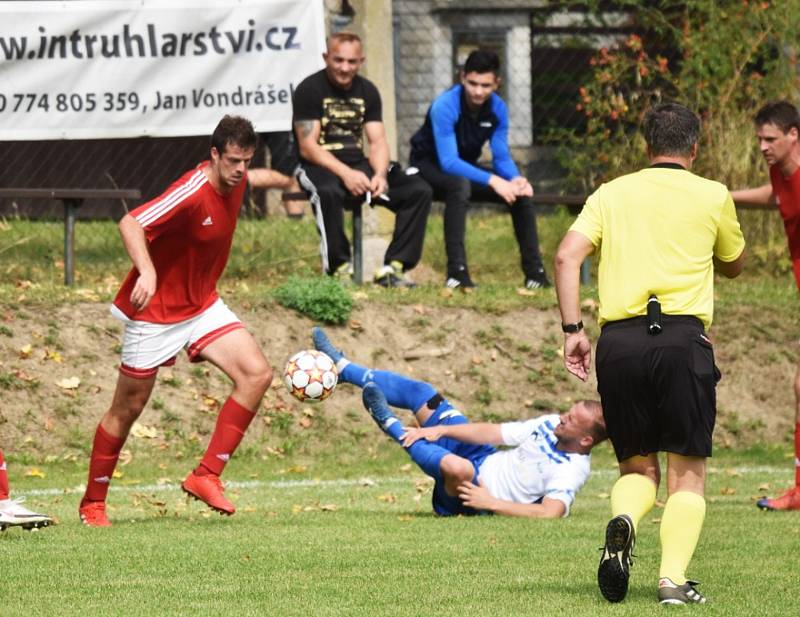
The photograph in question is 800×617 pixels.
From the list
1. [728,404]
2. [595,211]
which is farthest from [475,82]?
[595,211]

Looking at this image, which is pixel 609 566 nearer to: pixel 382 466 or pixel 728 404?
pixel 382 466

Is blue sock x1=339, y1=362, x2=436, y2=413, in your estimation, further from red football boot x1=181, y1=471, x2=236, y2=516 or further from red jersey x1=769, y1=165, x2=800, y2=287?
red jersey x1=769, y1=165, x2=800, y2=287

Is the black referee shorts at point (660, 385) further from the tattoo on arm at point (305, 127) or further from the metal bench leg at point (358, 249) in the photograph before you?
the metal bench leg at point (358, 249)

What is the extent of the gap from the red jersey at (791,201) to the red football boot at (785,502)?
1.29 meters

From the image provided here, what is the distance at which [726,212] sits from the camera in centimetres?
709

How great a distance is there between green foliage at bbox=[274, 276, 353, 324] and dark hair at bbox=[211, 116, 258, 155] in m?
5.06

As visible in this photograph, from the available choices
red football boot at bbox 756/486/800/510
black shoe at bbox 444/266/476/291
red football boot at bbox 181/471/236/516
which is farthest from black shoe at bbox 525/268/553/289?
red football boot at bbox 181/471/236/516

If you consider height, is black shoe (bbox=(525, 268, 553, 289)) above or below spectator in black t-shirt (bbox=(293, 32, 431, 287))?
below

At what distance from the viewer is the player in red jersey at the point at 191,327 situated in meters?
9.41

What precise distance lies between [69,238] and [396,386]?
4.98m

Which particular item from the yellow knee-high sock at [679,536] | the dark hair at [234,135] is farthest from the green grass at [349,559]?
the dark hair at [234,135]

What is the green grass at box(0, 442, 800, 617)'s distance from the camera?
6820 millimetres

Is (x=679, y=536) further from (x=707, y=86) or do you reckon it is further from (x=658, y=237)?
(x=707, y=86)

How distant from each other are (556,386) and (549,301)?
98cm
